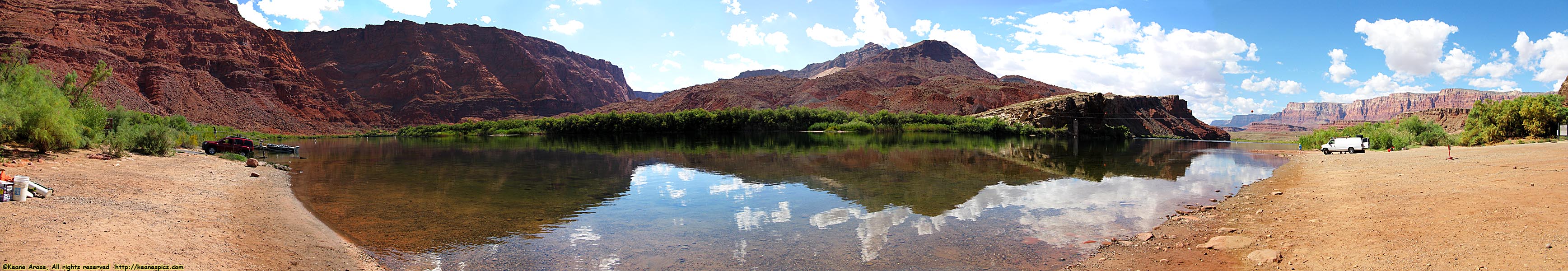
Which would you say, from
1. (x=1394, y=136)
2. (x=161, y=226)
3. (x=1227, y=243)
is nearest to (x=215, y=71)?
(x=161, y=226)

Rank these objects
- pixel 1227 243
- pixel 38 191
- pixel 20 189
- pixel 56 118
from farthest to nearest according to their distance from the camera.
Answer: pixel 56 118
pixel 38 191
pixel 20 189
pixel 1227 243

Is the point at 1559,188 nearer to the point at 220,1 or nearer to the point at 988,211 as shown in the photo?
the point at 988,211

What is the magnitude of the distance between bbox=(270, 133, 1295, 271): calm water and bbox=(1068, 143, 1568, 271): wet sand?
4.14 feet

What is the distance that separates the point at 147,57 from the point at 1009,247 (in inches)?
7235

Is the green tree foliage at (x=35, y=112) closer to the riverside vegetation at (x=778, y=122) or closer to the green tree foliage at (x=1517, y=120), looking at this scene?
the green tree foliage at (x=1517, y=120)

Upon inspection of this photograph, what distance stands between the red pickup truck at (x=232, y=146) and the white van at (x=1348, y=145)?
5780 centimetres

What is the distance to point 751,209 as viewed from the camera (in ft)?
50.4

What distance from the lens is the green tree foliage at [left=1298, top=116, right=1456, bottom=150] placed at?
137 feet

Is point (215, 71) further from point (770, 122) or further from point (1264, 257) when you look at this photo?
point (1264, 257)

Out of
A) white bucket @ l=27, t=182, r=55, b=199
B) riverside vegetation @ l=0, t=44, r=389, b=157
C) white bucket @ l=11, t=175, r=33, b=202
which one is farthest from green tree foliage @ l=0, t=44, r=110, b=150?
white bucket @ l=11, t=175, r=33, b=202

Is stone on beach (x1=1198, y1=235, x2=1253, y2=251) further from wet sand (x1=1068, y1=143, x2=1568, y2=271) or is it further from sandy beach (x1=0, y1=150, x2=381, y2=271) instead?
sandy beach (x1=0, y1=150, x2=381, y2=271)

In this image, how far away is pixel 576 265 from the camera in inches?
375

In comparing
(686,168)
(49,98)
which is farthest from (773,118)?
(49,98)

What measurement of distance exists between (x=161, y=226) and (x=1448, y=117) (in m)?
123
